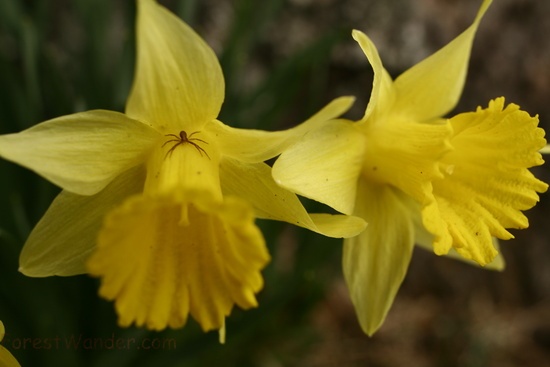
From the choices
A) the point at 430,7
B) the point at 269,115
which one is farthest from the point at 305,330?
the point at 430,7

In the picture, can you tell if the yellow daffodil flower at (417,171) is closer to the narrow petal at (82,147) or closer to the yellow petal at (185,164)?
the yellow petal at (185,164)

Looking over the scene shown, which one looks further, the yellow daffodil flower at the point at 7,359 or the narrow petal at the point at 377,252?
the narrow petal at the point at 377,252

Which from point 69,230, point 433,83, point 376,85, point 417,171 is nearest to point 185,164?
point 69,230

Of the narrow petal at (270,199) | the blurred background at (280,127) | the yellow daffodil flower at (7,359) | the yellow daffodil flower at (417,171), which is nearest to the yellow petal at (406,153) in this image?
the yellow daffodil flower at (417,171)

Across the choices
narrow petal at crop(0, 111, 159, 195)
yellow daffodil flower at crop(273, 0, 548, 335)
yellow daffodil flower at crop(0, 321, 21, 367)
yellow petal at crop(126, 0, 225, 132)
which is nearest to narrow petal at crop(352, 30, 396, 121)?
yellow daffodil flower at crop(273, 0, 548, 335)

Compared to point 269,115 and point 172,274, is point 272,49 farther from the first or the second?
point 172,274

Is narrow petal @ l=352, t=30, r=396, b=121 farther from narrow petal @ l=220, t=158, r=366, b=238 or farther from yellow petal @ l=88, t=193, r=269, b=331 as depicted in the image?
yellow petal @ l=88, t=193, r=269, b=331
